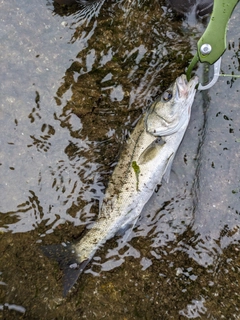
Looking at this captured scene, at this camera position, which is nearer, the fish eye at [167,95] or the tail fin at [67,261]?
the fish eye at [167,95]

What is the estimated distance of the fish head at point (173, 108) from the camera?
3574 millimetres

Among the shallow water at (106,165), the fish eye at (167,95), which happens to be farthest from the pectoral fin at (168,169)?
the fish eye at (167,95)

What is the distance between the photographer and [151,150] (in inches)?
144

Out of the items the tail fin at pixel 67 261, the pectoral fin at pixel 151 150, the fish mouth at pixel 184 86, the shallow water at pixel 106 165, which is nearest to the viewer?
the fish mouth at pixel 184 86

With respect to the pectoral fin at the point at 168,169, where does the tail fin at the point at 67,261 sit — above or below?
below

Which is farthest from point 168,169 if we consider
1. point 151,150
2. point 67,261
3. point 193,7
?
point 193,7

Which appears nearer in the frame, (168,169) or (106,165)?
(168,169)

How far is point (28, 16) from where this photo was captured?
404cm

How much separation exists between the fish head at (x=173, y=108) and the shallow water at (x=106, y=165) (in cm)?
32

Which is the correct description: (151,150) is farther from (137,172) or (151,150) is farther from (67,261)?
(67,261)

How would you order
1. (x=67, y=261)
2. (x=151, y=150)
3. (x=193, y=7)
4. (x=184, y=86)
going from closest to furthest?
(x=184, y=86) → (x=151, y=150) → (x=67, y=261) → (x=193, y=7)

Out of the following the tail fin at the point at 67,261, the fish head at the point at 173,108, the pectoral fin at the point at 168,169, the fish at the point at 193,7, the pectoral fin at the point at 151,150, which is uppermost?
the fish at the point at 193,7

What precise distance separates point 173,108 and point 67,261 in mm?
1885

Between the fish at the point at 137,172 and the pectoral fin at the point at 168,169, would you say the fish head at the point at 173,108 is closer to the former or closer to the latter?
the fish at the point at 137,172
